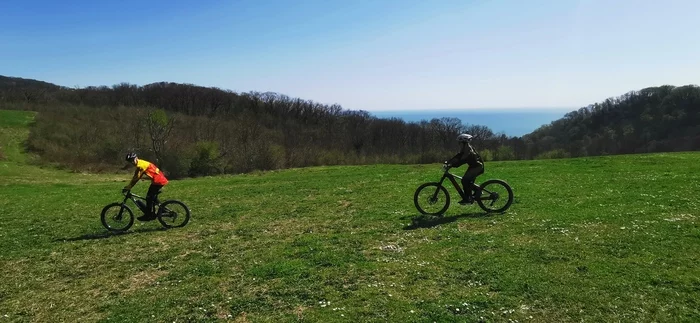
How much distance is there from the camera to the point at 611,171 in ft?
73.6

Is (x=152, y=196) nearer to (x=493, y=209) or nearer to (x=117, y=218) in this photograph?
(x=117, y=218)

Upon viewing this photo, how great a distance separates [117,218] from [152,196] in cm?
149

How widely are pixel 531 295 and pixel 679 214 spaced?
7.24 m

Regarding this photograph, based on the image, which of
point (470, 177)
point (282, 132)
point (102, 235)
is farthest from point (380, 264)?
point (282, 132)

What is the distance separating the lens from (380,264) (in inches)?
350

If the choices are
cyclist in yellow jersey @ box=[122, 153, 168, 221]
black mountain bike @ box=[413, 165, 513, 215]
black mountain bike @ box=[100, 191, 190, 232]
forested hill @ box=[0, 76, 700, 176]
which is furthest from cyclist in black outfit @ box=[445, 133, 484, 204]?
forested hill @ box=[0, 76, 700, 176]

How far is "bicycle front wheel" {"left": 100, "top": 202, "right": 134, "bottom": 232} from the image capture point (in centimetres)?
1412

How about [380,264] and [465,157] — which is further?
[465,157]

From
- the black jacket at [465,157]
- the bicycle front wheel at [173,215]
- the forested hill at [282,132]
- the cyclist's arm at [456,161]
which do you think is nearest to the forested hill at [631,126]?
the forested hill at [282,132]

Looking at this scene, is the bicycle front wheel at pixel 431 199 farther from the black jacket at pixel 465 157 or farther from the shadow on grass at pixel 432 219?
the black jacket at pixel 465 157

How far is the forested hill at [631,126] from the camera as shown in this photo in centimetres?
8018

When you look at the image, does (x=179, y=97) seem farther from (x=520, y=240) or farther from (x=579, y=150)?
(x=520, y=240)

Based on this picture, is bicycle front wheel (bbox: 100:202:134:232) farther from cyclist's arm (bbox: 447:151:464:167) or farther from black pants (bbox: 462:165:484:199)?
black pants (bbox: 462:165:484:199)

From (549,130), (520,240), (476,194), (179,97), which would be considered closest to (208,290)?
(520,240)
